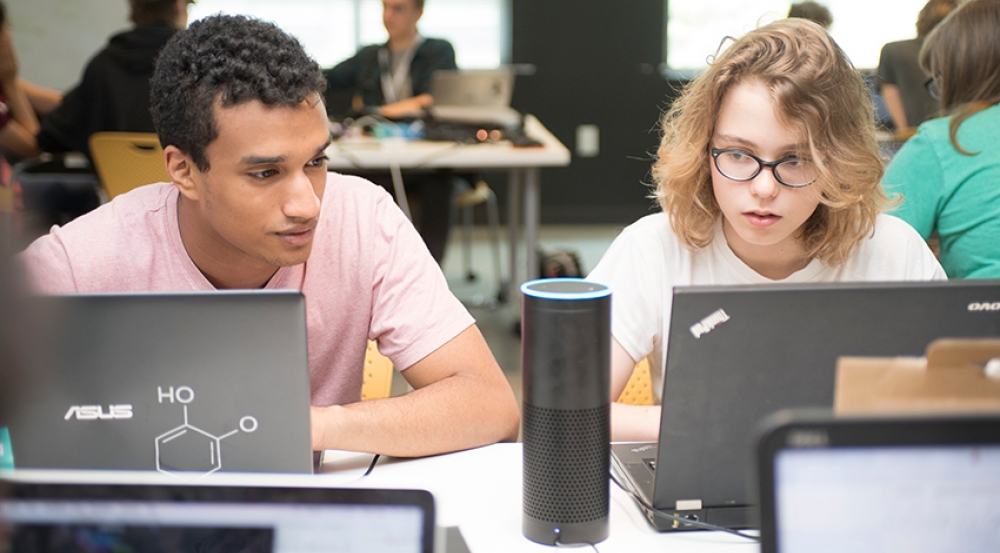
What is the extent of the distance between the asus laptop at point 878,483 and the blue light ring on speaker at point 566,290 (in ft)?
1.16

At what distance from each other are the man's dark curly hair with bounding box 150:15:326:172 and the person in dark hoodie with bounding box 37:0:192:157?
1826mm

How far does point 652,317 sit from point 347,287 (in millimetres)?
505

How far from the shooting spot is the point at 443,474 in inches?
44.5

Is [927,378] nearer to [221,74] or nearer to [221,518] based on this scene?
[221,518]

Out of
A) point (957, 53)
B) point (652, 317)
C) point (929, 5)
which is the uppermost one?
point (929, 5)

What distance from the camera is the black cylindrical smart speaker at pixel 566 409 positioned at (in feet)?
2.88

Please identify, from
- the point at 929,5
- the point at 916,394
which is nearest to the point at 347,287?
the point at 916,394

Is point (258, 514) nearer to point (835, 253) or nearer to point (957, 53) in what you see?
point (835, 253)

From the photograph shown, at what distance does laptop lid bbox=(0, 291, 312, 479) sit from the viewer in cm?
87

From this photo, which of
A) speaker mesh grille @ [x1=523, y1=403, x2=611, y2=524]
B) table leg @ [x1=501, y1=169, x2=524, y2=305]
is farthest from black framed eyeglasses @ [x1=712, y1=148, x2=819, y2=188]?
table leg @ [x1=501, y1=169, x2=524, y2=305]

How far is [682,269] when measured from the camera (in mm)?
1460

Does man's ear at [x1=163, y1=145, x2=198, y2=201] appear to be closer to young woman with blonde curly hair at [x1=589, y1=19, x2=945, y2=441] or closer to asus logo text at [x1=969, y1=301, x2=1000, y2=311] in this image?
young woman with blonde curly hair at [x1=589, y1=19, x2=945, y2=441]

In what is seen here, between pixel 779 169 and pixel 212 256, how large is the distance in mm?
871

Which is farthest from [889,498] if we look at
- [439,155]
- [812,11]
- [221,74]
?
[812,11]
